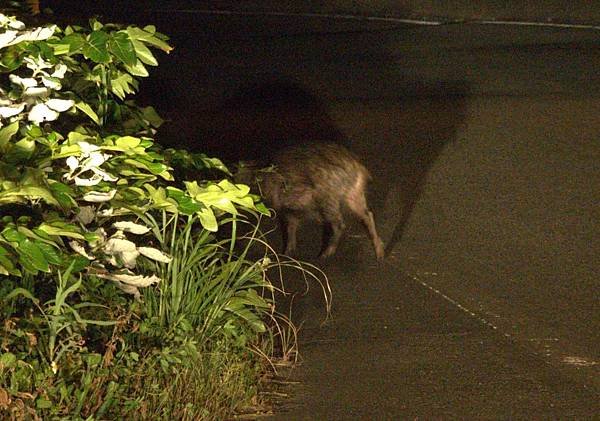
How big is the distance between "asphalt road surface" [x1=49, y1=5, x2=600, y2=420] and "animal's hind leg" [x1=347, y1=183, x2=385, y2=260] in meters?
0.09

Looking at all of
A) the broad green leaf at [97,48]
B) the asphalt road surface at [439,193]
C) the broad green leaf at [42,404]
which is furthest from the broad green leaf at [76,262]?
the asphalt road surface at [439,193]

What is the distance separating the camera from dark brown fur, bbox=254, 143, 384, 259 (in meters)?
7.97

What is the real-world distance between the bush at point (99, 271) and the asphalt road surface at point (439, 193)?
44cm

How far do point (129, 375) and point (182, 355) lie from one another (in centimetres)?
29

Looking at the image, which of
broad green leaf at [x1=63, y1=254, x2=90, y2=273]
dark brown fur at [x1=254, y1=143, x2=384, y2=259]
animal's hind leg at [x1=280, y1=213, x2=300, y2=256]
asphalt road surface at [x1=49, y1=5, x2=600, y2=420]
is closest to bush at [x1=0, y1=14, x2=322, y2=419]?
broad green leaf at [x1=63, y1=254, x2=90, y2=273]

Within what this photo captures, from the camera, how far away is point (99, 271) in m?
5.01

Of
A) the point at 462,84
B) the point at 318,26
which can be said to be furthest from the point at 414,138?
the point at 318,26

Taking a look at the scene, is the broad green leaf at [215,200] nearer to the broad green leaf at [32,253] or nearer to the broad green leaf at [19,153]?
the broad green leaf at [19,153]

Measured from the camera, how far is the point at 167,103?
44.9ft

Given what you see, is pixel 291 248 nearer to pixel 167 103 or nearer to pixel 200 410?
pixel 200 410

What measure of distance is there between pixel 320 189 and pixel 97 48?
327 cm

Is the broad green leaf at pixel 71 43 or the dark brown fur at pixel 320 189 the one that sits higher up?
the broad green leaf at pixel 71 43

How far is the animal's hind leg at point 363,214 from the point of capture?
805 centimetres

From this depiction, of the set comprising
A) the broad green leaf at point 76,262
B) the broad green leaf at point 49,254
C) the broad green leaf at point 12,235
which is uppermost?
the broad green leaf at point 12,235
